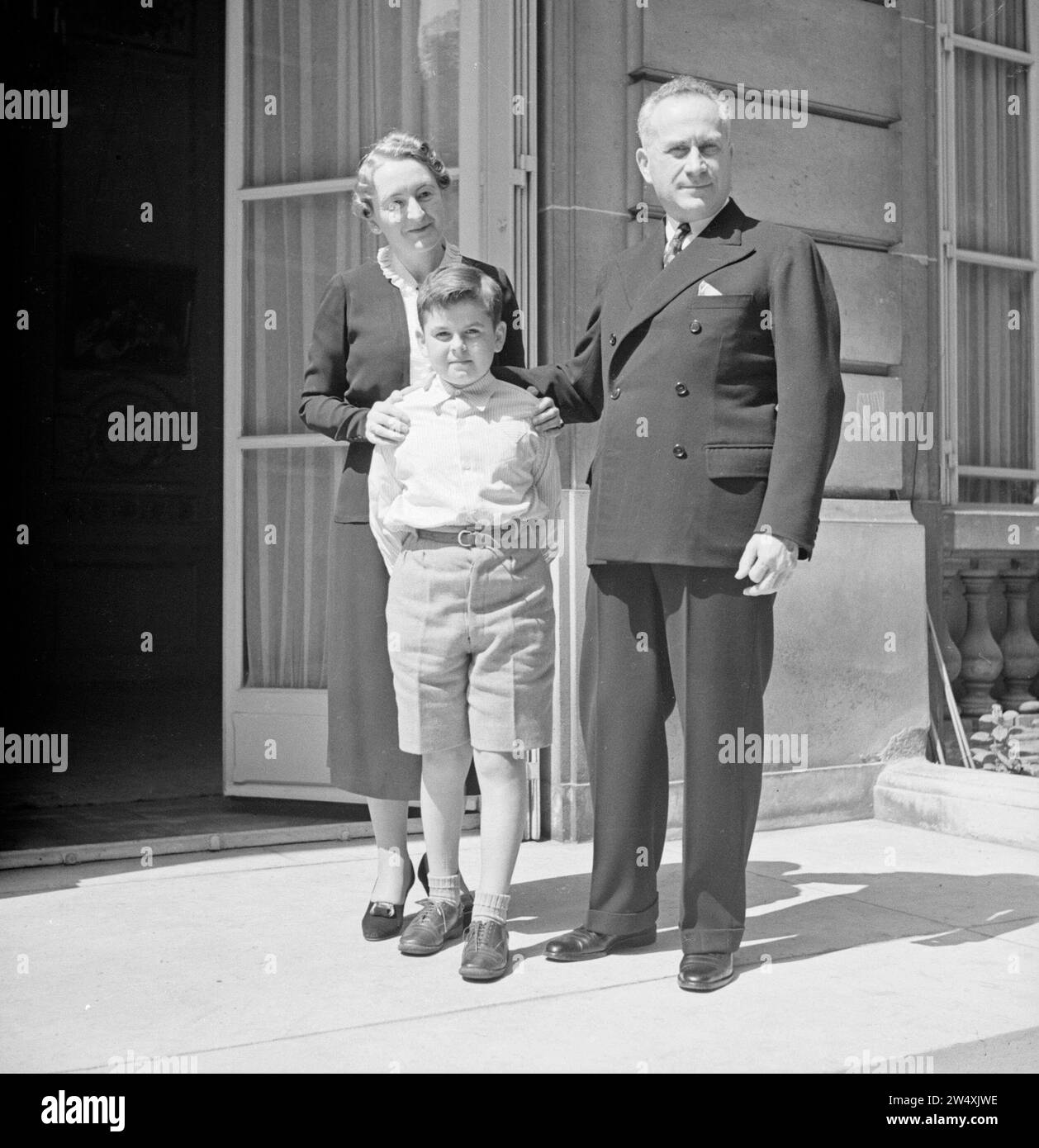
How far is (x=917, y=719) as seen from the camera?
5.57 m

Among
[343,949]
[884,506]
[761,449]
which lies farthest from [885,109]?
[343,949]

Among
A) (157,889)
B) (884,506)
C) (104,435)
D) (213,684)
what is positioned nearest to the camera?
(157,889)

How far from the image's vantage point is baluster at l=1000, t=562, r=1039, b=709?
233 inches

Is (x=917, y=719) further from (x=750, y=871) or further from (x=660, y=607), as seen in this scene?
(x=660, y=607)

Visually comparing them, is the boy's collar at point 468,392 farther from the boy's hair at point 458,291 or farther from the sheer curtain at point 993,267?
the sheer curtain at point 993,267

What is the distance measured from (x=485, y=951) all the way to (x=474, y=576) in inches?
33.7

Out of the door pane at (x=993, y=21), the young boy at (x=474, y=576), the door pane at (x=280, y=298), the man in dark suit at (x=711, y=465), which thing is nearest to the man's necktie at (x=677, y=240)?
the man in dark suit at (x=711, y=465)

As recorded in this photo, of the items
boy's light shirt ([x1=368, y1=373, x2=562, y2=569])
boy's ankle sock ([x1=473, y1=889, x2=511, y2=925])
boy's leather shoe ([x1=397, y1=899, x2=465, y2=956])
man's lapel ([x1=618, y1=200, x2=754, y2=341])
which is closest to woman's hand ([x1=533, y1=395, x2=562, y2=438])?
boy's light shirt ([x1=368, y1=373, x2=562, y2=569])

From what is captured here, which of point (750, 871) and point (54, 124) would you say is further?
point (54, 124)

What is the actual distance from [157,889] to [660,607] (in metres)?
1.82

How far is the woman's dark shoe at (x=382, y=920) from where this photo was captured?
3539 mm

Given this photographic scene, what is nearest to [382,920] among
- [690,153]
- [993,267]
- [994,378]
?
[690,153]

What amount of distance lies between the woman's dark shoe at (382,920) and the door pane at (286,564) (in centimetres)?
182

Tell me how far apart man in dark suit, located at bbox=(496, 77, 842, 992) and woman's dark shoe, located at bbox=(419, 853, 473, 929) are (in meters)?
0.33
